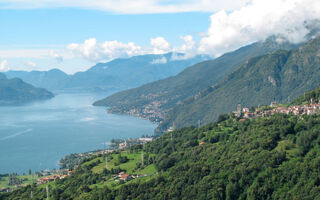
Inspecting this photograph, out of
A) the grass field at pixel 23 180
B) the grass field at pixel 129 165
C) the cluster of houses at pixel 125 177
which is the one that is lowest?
Answer: the grass field at pixel 23 180

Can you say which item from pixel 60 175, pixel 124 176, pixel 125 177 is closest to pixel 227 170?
pixel 125 177

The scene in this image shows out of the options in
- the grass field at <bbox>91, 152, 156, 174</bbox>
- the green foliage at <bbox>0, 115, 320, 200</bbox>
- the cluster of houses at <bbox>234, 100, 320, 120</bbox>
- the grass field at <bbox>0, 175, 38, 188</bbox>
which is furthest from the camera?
the grass field at <bbox>0, 175, 38, 188</bbox>

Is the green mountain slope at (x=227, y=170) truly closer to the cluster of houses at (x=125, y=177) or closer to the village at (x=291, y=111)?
the cluster of houses at (x=125, y=177)

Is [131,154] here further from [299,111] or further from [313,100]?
[313,100]

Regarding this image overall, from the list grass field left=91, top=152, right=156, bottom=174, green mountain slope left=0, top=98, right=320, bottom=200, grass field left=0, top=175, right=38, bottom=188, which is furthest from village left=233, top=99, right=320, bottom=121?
grass field left=0, top=175, right=38, bottom=188

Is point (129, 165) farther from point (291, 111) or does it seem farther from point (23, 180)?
point (23, 180)

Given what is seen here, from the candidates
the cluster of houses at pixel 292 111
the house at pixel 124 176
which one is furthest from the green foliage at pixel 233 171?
the cluster of houses at pixel 292 111

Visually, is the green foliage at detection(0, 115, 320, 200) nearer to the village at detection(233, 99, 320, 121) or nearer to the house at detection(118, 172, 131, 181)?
the house at detection(118, 172, 131, 181)

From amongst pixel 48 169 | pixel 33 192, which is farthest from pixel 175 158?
pixel 48 169
